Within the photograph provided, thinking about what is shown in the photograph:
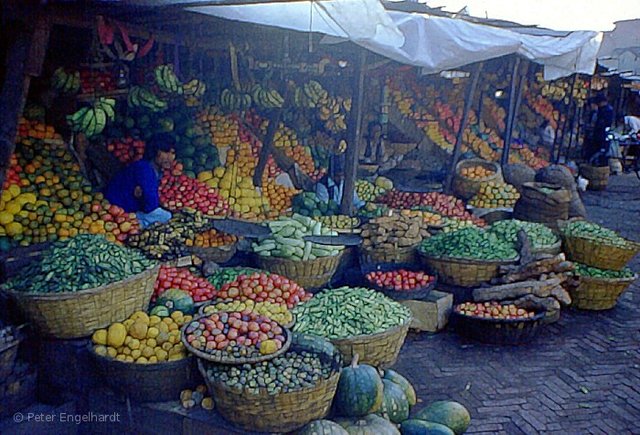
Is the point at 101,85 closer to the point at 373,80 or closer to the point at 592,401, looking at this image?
the point at 592,401

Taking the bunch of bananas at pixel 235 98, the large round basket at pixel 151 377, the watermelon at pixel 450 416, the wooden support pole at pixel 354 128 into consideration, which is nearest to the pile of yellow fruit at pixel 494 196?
the wooden support pole at pixel 354 128

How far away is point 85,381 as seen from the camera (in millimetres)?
3473

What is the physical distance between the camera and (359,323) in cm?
354

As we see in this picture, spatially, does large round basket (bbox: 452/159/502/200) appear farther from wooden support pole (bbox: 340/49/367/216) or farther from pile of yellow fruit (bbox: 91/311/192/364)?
pile of yellow fruit (bbox: 91/311/192/364)

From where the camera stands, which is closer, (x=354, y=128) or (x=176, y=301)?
(x=176, y=301)

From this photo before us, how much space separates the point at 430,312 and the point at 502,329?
630mm

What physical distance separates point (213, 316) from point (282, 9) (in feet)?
7.33

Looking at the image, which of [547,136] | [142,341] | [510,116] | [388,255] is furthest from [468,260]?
[547,136]

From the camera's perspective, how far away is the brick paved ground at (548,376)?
3.70 metres

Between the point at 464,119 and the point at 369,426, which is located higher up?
the point at 464,119

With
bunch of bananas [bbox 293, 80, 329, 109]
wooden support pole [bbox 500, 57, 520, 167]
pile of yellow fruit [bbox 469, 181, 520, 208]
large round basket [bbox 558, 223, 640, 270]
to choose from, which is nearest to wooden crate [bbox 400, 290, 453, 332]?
large round basket [bbox 558, 223, 640, 270]

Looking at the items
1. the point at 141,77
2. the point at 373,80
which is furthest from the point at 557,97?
the point at 141,77

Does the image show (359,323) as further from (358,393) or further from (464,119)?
(464,119)

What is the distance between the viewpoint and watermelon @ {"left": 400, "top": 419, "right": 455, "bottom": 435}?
118 inches
